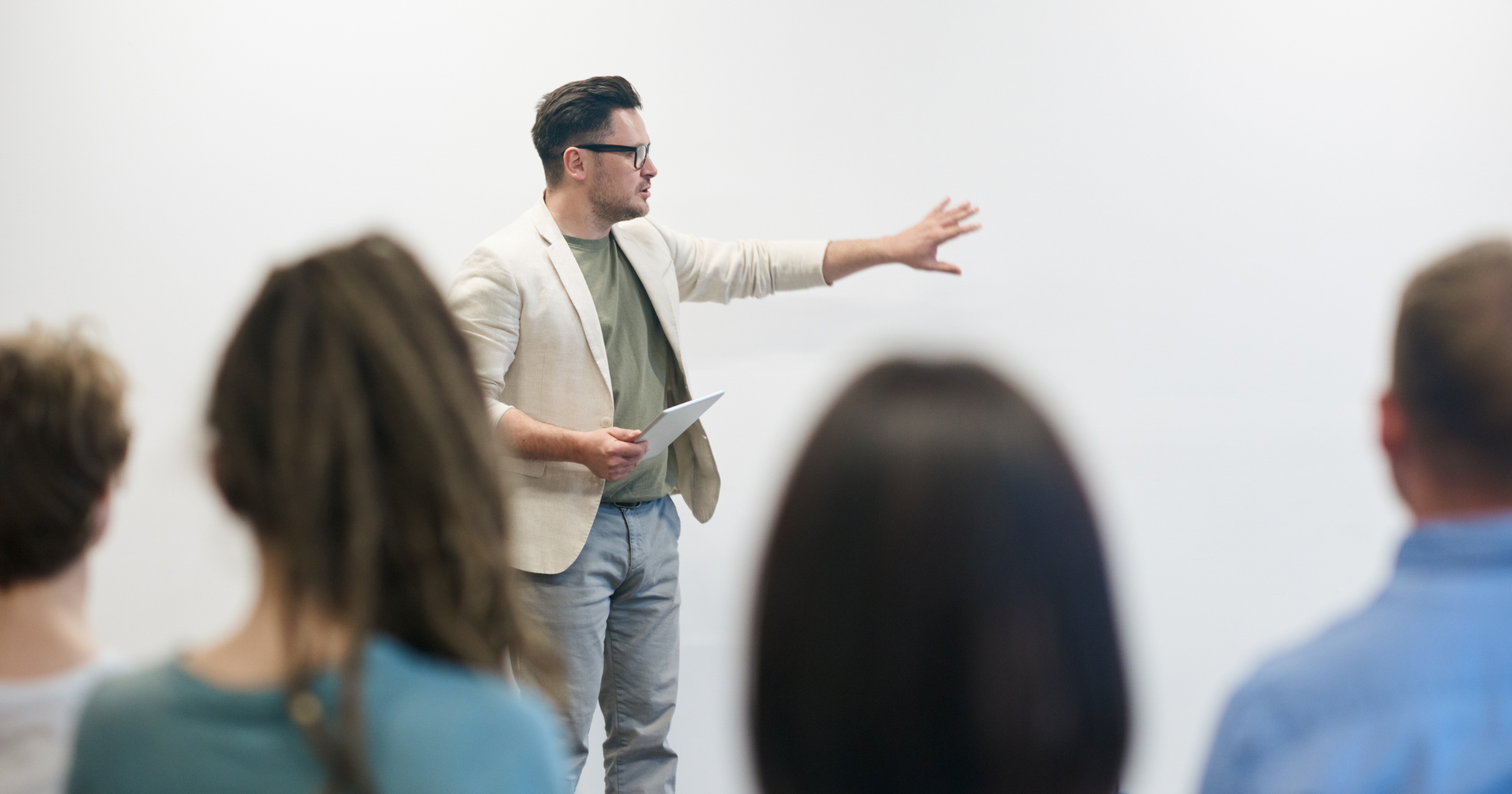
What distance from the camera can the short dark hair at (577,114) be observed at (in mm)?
2164

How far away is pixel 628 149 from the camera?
2152mm

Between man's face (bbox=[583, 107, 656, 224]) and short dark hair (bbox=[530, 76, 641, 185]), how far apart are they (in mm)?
21

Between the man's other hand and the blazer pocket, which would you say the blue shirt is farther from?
the blazer pocket

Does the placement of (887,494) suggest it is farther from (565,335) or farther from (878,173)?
(878,173)

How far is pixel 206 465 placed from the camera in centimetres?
73

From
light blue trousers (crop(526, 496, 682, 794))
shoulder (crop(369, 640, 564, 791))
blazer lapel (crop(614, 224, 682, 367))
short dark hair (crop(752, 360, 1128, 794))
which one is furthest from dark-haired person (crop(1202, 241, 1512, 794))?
blazer lapel (crop(614, 224, 682, 367))

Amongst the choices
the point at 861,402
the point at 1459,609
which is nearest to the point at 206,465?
the point at 861,402

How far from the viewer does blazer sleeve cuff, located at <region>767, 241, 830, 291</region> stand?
90.4 inches

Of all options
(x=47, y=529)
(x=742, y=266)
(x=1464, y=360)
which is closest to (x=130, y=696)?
(x=47, y=529)

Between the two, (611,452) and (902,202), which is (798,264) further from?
(611,452)

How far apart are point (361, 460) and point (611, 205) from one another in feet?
5.02

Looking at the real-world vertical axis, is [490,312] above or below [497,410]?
above

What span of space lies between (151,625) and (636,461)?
1.33m

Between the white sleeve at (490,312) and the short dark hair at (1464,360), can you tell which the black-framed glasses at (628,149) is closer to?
the white sleeve at (490,312)
